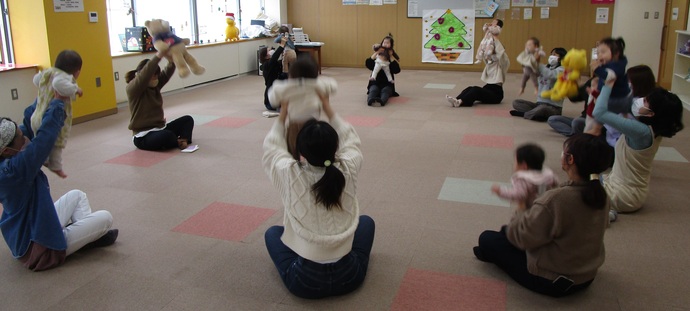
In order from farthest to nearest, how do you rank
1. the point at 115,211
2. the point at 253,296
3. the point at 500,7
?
the point at 500,7
the point at 115,211
the point at 253,296

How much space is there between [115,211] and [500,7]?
30.2 feet

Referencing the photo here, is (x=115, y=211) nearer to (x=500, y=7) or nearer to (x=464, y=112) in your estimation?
(x=464, y=112)

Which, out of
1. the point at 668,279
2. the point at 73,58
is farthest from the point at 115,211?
the point at 668,279

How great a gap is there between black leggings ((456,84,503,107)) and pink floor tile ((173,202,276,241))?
4541 mm

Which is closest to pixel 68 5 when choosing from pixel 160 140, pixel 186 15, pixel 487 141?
pixel 160 140

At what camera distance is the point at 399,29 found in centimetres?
1184

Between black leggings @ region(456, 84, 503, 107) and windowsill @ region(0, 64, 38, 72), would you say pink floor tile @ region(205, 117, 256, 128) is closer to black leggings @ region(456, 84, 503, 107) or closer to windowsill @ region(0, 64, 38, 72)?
windowsill @ region(0, 64, 38, 72)

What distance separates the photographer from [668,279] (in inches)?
110

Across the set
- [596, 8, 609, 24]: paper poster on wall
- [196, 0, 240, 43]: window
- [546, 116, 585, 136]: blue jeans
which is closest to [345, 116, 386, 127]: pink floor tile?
[546, 116, 585, 136]: blue jeans

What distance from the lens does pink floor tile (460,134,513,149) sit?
5.53m

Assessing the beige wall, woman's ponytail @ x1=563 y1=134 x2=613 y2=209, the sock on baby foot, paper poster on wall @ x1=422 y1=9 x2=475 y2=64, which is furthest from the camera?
paper poster on wall @ x1=422 y1=9 x2=475 y2=64

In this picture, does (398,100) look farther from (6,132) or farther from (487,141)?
(6,132)

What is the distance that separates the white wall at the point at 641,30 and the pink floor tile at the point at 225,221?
8.00 meters

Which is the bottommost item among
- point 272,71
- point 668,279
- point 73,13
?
point 668,279
